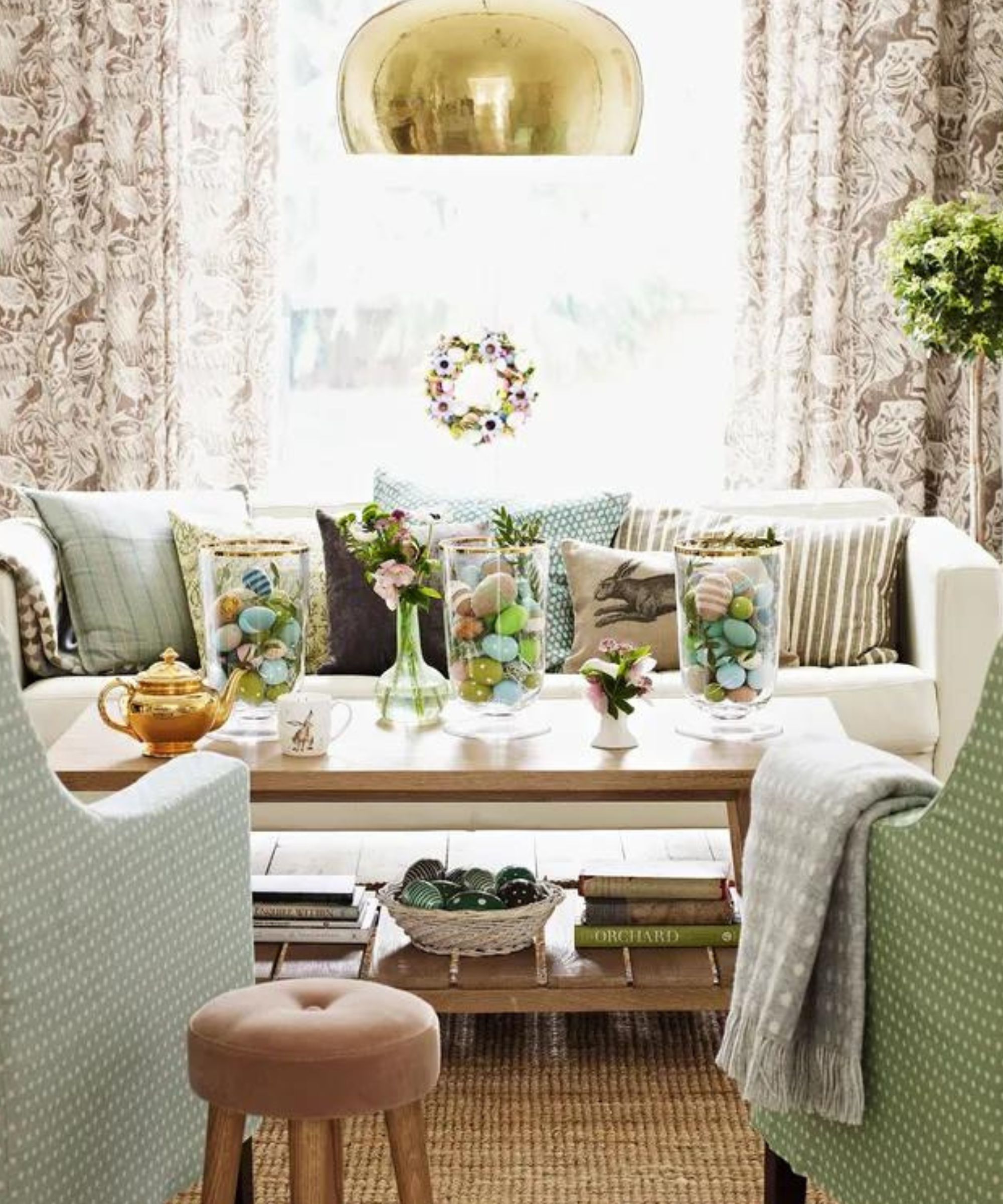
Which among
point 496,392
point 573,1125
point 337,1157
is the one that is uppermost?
point 496,392

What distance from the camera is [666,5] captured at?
538 cm

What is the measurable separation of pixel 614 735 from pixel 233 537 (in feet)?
4.58

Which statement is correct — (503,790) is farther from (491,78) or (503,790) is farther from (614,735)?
(491,78)

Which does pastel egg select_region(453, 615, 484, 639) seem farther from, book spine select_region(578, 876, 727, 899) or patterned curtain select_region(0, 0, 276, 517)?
patterned curtain select_region(0, 0, 276, 517)

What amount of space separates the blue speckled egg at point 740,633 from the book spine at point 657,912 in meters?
0.42

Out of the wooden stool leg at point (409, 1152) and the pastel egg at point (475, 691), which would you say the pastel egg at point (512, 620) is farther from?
the wooden stool leg at point (409, 1152)

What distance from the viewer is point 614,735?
3.01 m

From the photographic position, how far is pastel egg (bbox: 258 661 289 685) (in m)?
3.10

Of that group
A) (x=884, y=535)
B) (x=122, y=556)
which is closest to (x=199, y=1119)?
(x=122, y=556)

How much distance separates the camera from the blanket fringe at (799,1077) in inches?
78.6

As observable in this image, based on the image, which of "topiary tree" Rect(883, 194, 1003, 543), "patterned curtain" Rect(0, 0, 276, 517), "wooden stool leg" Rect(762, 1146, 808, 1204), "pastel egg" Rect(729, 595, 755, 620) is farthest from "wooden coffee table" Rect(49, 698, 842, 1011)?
"patterned curtain" Rect(0, 0, 276, 517)

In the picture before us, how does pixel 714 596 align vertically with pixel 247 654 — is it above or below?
above

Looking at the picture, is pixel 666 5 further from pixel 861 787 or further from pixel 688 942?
pixel 861 787

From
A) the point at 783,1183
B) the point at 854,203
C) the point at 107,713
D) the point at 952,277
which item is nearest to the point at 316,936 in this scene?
the point at 107,713
